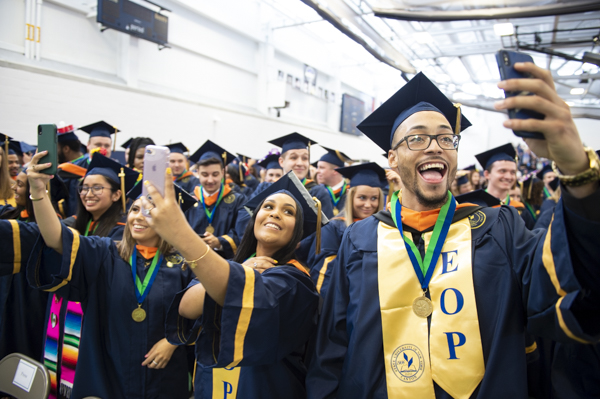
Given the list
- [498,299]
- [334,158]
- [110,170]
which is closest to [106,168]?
[110,170]

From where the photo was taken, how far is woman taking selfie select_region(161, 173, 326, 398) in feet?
4.21

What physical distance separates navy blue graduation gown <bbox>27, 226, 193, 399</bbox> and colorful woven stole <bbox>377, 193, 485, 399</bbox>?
1502 mm

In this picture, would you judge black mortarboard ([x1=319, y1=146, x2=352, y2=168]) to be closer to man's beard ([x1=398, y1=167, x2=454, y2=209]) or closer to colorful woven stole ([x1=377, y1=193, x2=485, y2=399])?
man's beard ([x1=398, y1=167, x2=454, y2=209])

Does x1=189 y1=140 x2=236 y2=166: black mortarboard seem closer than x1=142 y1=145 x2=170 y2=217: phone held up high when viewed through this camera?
No

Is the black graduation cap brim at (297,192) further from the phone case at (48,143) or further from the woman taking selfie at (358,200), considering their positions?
the phone case at (48,143)

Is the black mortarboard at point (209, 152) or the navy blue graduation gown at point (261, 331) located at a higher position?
the black mortarboard at point (209, 152)

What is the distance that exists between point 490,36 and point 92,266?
40.9ft

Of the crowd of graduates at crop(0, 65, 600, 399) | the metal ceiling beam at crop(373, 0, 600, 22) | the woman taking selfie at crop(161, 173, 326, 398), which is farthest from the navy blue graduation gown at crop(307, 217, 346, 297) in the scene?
the metal ceiling beam at crop(373, 0, 600, 22)

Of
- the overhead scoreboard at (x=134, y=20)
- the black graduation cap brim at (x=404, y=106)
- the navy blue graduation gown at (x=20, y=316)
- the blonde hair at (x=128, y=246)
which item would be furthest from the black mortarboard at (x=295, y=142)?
the overhead scoreboard at (x=134, y=20)

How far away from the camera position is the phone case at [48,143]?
1.80 metres

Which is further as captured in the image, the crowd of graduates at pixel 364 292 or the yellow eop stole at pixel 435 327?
the yellow eop stole at pixel 435 327

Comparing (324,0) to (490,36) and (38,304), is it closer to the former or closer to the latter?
(490,36)

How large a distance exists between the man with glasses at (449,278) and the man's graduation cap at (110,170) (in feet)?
7.11

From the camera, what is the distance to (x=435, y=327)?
4.42 feet
